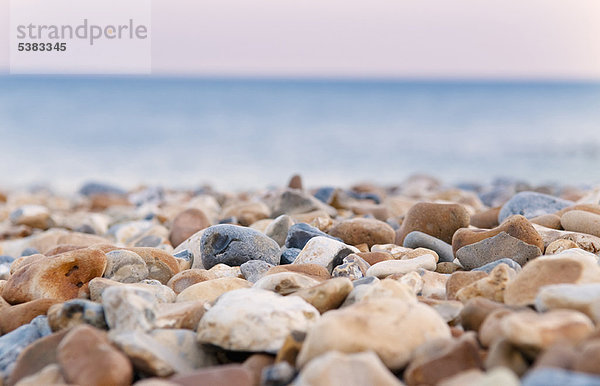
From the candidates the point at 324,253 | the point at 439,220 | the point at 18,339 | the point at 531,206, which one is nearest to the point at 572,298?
the point at 324,253

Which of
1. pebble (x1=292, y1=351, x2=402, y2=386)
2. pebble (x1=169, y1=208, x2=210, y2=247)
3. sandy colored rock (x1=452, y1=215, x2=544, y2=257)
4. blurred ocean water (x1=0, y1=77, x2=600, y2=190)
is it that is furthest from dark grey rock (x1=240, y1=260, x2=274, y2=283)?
blurred ocean water (x1=0, y1=77, x2=600, y2=190)

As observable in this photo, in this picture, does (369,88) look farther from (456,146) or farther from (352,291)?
(352,291)

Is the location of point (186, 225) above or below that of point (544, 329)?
below

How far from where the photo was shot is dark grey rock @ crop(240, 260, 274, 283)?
2.38 m

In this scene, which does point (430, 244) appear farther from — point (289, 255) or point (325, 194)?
point (325, 194)

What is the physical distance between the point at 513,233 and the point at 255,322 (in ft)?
4.58

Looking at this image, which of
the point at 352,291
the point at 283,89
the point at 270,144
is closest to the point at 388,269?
the point at 352,291

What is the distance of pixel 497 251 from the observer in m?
2.41

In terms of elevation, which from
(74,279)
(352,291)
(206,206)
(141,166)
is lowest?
(141,166)

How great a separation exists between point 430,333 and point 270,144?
1493 cm

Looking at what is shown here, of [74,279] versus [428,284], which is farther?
[74,279]

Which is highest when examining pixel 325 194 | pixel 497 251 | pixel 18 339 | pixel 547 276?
pixel 547 276

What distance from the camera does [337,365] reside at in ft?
4.41

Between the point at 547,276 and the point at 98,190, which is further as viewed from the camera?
the point at 98,190
